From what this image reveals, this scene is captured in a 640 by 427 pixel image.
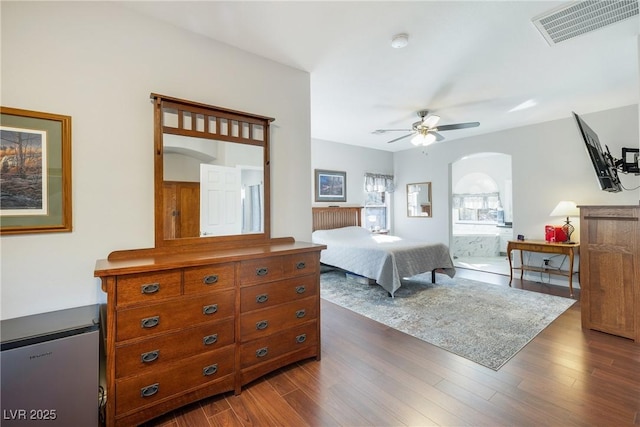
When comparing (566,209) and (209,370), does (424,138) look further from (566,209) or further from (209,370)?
(209,370)

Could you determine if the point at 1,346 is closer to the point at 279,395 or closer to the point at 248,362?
the point at 248,362

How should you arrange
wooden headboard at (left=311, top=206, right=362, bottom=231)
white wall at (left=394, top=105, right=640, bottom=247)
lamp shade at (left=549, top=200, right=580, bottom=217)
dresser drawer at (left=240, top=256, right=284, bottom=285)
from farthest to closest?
wooden headboard at (left=311, top=206, right=362, bottom=231) < lamp shade at (left=549, top=200, right=580, bottom=217) < white wall at (left=394, top=105, right=640, bottom=247) < dresser drawer at (left=240, top=256, right=284, bottom=285)

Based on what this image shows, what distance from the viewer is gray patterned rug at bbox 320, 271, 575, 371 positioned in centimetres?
260

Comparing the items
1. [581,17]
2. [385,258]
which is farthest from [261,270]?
[581,17]

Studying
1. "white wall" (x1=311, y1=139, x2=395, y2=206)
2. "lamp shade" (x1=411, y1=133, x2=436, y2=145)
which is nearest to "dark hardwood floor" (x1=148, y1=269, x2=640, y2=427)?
"lamp shade" (x1=411, y1=133, x2=436, y2=145)

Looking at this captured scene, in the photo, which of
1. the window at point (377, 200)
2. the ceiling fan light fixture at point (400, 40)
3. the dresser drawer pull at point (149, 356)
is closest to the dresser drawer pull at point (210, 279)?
the dresser drawer pull at point (149, 356)

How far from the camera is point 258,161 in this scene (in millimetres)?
2533

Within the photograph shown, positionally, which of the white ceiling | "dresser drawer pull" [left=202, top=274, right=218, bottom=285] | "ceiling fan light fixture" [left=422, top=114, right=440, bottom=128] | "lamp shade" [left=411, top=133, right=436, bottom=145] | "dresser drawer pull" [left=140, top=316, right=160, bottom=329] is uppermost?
the white ceiling

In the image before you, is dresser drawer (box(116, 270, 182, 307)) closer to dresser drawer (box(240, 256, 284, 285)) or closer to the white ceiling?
dresser drawer (box(240, 256, 284, 285))

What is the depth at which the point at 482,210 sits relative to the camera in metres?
8.92

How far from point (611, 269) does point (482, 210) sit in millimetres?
6625

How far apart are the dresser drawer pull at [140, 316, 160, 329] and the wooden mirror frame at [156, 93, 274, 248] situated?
0.60m

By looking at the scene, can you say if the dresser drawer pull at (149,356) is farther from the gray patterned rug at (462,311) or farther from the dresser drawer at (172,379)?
the gray patterned rug at (462,311)

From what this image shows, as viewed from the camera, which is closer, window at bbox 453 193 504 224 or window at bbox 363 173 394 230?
window at bbox 363 173 394 230
